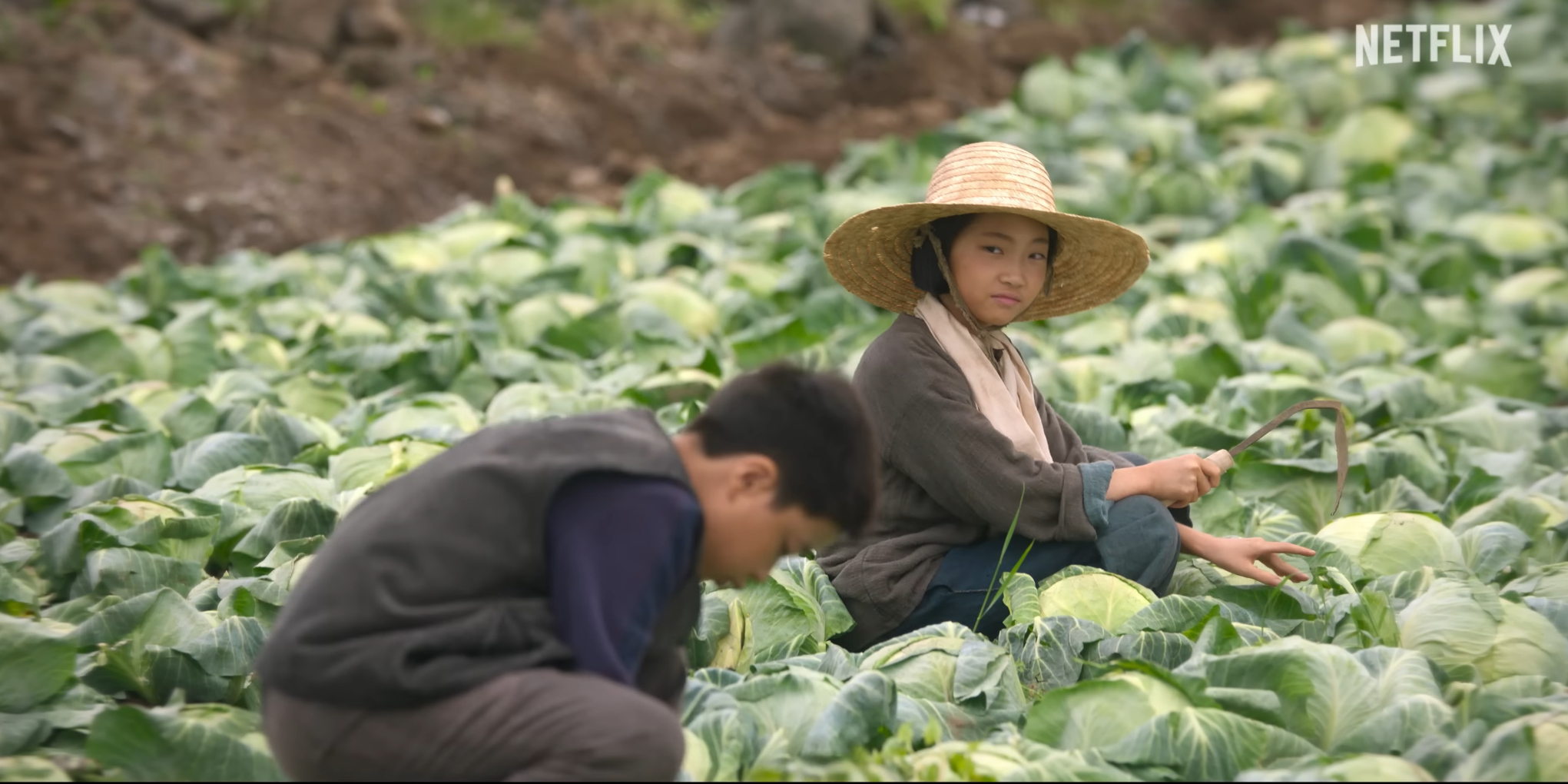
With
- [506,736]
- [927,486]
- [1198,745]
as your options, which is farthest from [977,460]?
[506,736]

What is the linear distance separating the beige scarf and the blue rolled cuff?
11 cm

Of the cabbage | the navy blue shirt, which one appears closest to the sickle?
the navy blue shirt

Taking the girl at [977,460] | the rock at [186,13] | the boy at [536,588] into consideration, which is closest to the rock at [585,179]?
the rock at [186,13]

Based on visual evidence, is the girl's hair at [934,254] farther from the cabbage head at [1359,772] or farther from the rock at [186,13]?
the rock at [186,13]

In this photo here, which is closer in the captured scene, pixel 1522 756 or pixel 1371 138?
pixel 1522 756

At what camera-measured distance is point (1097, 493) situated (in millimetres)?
3025

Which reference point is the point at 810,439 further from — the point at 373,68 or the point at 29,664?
the point at 373,68

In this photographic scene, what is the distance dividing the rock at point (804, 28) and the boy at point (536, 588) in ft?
27.3

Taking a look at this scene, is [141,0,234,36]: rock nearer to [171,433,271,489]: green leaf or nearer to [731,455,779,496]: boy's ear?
[171,433,271,489]: green leaf

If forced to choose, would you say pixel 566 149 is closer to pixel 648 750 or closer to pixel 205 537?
pixel 205 537

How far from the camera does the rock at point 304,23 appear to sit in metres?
8.88

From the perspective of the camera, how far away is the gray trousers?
200 cm

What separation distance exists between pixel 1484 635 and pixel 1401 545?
52 centimetres

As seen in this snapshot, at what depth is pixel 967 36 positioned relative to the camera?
10.8m
